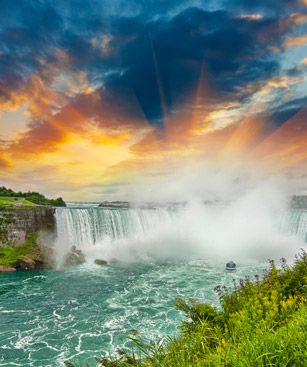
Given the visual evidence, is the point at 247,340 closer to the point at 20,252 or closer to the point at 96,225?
the point at 20,252

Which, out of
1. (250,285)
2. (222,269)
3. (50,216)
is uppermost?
(50,216)

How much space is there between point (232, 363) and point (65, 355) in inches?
451

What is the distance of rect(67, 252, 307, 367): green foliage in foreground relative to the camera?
142 inches

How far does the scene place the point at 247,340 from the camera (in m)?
3.89

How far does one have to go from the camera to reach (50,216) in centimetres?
3319

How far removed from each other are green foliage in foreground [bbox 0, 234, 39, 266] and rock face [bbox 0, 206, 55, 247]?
587mm

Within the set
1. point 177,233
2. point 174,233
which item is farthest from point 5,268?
point 177,233

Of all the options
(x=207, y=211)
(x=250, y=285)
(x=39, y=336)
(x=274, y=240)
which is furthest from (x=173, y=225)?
(x=250, y=285)

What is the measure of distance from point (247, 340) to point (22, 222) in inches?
1265

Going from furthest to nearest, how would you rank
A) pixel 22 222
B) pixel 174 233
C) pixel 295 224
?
pixel 174 233, pixel 295 224, pixel 22 222

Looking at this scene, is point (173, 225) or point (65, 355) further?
point (173, 225)

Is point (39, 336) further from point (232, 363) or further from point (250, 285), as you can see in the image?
point (232, 363)

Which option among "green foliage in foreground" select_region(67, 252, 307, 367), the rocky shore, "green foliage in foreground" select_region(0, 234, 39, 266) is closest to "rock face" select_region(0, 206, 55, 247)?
the rocky shore

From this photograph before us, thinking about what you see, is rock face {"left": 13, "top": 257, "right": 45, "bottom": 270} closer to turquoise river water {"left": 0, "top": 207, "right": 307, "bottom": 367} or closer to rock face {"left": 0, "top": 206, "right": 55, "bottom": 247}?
turquoise river water {"left": 0, "top": 207, "right": 307, "bottom": 367}
